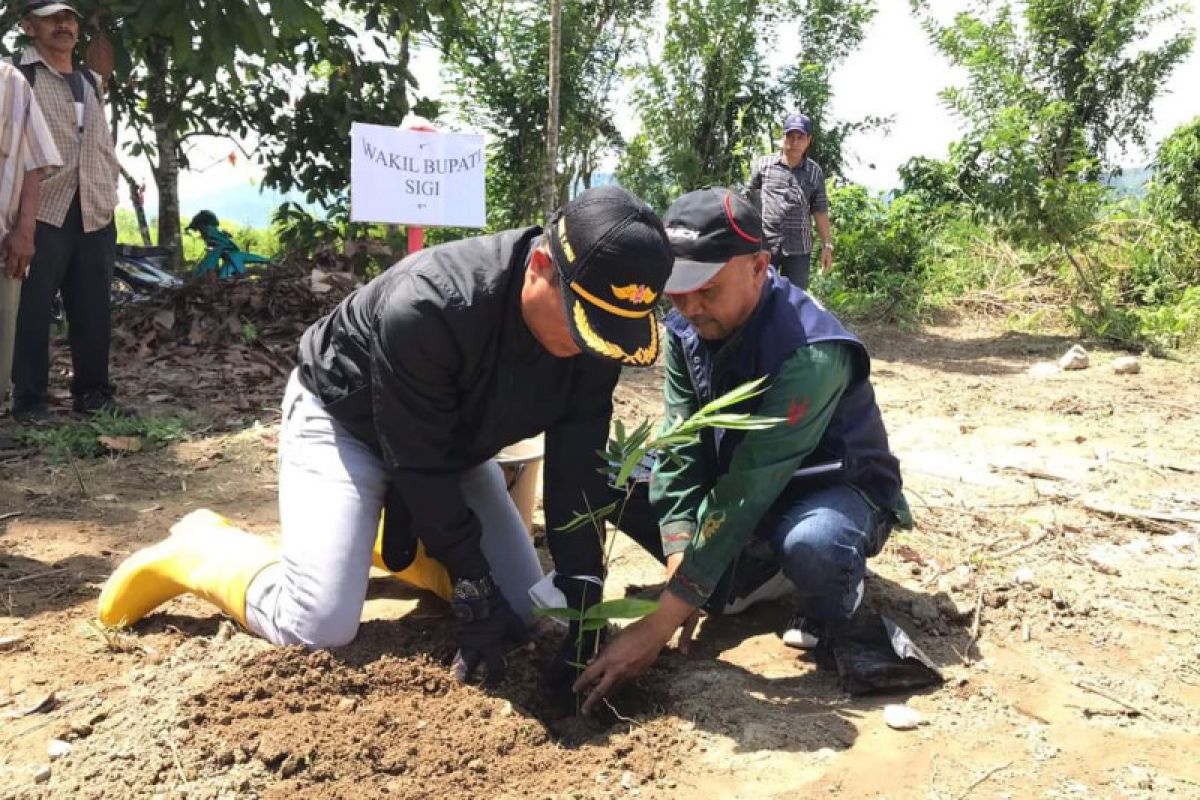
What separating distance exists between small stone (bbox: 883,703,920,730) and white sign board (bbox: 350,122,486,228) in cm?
387

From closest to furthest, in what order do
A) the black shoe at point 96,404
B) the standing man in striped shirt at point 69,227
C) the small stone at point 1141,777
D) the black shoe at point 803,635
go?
the small stone at point 1141,777 → the black shoe at point 803,635 → the standing man in striped shirt at point 69,227 → the black shoe at point 96,404

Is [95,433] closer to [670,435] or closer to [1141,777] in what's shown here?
[670,435]

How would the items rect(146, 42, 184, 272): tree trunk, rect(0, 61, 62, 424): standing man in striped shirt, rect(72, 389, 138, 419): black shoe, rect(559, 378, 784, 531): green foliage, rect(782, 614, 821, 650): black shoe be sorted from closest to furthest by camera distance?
rect(559, 378, 784, 531): green foliage → rect(782, 614, 821, 650): black shoe → rect(0, 61, 62, 424): standing man in striped shirt → rect(72, 389, 138, 419): black shoe → rect(146, 42, 184, 272): tree trunk

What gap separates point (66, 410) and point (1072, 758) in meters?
4.61

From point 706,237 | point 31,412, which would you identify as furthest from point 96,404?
point 706,237

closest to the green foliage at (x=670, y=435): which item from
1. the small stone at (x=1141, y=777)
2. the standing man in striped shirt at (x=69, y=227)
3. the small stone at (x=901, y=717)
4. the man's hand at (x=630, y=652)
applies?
the man's hand at (x=630, y=652)

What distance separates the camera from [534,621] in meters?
2.51

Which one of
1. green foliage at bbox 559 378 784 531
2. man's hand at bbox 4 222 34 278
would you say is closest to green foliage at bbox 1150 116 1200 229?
green foliage at bbox 559 378 784 531

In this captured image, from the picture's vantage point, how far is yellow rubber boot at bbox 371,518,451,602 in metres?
2.63

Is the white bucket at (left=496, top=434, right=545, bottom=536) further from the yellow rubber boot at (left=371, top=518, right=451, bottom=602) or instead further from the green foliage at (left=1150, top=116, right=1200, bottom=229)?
the green foliage at (left=1150, top=116, right=1200, bottom=229)

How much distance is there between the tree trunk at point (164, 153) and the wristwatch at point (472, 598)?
5.97 metres

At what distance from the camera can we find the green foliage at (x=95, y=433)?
3.96 meters

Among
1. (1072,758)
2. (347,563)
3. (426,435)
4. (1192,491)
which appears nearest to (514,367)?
(426,435)

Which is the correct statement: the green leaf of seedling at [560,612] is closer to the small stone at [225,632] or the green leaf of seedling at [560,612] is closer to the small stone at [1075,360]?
the small stone at [225,632]
